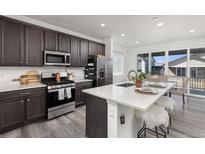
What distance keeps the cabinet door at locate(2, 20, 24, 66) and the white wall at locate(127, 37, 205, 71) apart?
6.00m

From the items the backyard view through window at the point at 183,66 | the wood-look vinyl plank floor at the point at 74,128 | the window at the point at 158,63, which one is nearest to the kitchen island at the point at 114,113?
the wood-look vinyl plank floor at the point at 74,128

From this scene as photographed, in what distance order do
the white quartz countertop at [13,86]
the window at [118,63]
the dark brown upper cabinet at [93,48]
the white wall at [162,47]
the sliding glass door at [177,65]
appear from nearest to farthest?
the white quartz countertop at [13,86], the dark brown upper cabinet at [93,48], the white wall at [162,47], the sliding glass door at [177,65], the window at [118,63]

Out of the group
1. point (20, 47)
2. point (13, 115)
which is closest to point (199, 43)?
point (20, 47)

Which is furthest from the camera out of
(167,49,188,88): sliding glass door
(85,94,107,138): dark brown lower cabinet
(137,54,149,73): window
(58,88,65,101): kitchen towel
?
(137,54,149,73): window

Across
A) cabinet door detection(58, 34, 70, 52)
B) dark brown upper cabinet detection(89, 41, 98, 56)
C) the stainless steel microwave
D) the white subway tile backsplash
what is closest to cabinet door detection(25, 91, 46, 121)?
the white subway tile backsplash

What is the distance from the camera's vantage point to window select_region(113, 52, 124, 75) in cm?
656

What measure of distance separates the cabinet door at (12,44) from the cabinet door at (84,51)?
182 cm

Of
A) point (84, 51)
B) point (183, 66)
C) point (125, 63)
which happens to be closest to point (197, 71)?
point (183, 66)

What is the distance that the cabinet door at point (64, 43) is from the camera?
3430 millimetres

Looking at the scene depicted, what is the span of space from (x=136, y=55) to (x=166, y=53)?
1.71 meters

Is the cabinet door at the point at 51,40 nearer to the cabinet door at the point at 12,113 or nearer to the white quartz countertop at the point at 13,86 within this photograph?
the white quartz countertop at the point at 13,86

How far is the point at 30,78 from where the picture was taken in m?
2.96

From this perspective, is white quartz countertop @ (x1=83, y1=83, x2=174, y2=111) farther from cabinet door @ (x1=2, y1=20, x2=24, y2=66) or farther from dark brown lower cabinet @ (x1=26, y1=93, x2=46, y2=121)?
cabinet door @ (x1=2, y1=20, x2=24, y2=66)
